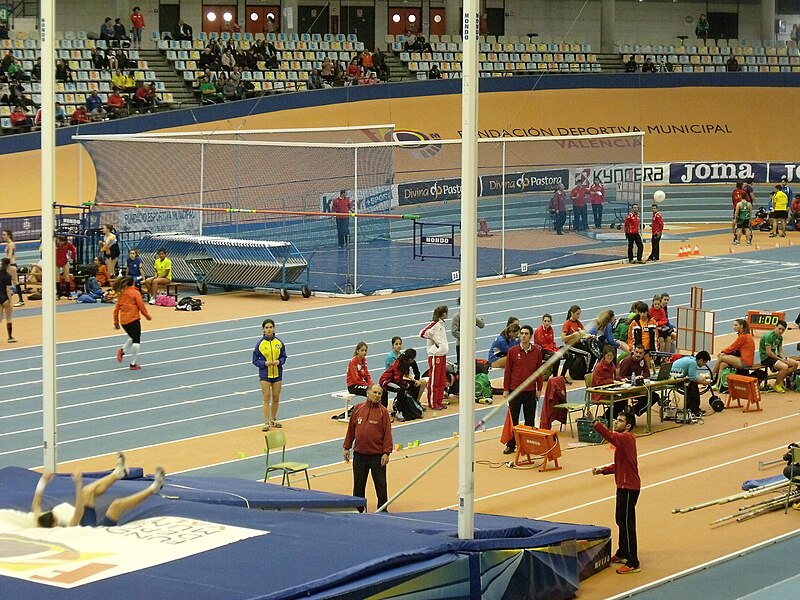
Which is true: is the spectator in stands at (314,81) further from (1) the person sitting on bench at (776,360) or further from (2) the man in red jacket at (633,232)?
(1) the person sitting on bench at (776,360)

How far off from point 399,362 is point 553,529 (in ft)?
21.8

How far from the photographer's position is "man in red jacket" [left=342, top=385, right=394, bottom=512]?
1444 cm

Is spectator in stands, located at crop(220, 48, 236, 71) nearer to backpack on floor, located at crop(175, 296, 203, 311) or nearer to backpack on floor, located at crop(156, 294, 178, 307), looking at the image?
backpack on floor, located at crop(156, 294, 178, 307)

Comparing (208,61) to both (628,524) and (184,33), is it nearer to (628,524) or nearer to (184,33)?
(184,33)

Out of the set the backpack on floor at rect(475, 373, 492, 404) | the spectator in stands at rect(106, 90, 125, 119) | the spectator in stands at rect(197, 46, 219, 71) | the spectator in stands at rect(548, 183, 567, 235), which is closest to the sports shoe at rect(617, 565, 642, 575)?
the backpack on floor at rect(475, 373, 492, 404)

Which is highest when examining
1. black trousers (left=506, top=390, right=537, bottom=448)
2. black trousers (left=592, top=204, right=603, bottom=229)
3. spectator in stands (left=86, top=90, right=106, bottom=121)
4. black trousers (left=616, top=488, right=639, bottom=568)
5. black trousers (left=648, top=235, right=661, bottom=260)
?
spectator in stands (left=86, top=90, right=106, bottom=121)

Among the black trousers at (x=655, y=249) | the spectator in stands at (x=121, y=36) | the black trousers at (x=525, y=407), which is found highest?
the spectator in stands at (x=121, y=36)

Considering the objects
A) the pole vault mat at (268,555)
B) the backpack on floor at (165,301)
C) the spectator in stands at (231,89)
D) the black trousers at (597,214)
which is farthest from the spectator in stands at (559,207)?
the pole vault mat at (268,555)

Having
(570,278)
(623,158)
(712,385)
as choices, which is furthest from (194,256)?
(712,385)

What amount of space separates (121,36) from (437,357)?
30106mm

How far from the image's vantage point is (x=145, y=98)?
141ft

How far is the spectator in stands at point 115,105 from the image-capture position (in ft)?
136

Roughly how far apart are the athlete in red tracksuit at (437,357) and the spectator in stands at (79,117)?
23448 mm

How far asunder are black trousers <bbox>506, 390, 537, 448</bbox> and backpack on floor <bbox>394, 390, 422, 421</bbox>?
1.88 metres
